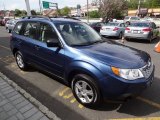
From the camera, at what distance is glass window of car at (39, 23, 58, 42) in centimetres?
481

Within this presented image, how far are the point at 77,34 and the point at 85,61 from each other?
1.15m

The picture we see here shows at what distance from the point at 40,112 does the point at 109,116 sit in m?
A: 1.33

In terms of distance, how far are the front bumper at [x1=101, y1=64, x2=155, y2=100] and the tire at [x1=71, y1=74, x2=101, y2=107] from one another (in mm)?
204

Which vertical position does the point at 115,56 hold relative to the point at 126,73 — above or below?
above

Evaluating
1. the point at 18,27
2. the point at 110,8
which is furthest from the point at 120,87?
the point at 110,8

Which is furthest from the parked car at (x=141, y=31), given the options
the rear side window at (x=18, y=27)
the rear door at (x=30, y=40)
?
the rear door at (x=30, y=40)

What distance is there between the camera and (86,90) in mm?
4160

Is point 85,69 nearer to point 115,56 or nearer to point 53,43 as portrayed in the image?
point 115,56

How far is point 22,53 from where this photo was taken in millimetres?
6258

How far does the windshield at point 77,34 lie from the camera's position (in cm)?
464

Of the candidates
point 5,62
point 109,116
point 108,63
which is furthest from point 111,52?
point 5,62

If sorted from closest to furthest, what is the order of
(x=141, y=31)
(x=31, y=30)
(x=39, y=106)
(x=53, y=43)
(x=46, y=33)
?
(x=39, y=106), (x=53, y=43), (x=46, y=33), (x=31, y=30), (x=141, y=31)

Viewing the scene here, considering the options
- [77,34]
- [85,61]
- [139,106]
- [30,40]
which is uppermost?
[77,34]

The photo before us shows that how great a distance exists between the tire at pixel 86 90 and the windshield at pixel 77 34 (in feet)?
2.82
